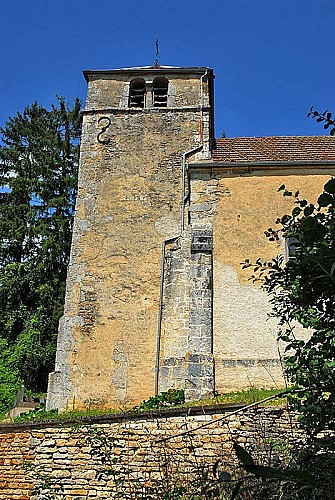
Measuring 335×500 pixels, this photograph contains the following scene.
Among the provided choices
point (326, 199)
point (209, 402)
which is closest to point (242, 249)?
point (209, 402)

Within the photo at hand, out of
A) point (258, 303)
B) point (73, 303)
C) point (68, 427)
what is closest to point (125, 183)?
point (73, 303)

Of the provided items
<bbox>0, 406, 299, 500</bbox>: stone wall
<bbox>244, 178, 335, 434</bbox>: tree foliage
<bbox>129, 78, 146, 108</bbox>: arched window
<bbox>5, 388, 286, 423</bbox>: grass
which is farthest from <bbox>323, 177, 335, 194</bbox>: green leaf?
<bbox>129, 78, 146, 108</bbox>: arched window

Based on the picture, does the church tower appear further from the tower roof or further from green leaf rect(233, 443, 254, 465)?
green leaf rect(233, 443, 254, 465)

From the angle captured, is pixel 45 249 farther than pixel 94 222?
Yes

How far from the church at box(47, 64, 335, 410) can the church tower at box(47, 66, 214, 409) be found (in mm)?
34

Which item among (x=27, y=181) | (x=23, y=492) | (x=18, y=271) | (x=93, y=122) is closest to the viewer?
(x=23, y=492)

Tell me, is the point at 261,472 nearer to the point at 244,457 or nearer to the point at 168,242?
the point at 244,457

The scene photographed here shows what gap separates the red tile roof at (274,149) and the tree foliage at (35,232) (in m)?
10.8

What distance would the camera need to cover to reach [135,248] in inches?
589

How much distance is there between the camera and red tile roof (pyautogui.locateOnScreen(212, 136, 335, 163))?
14.6 metres

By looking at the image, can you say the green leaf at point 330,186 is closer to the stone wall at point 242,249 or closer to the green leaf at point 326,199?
the green leaf at point 326,199

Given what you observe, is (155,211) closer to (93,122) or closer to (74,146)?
(93,122)

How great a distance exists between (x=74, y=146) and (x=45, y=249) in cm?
686

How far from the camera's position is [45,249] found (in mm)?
23719
